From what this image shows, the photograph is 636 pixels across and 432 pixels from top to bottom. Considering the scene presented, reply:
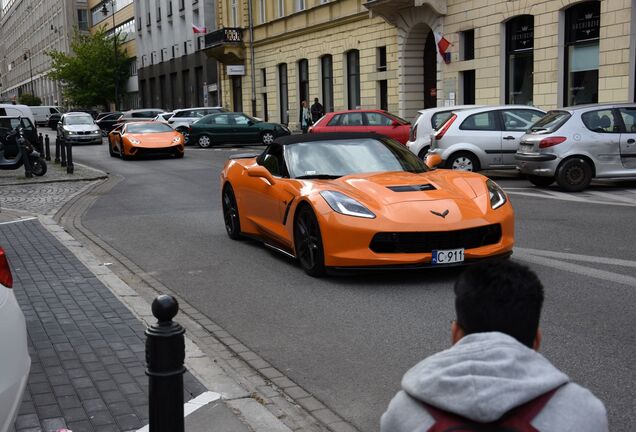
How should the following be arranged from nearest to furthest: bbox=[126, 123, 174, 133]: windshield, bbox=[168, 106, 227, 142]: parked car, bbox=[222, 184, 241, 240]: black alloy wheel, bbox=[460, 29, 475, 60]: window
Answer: bbox=[222, 184, 241, 240]: black alloy wheel, bbox=[126, 123, 174, 133]: windshield, bbox=[460, 29, 475, 60]: window, bbox=[168, 106, 227, 142]: parked car

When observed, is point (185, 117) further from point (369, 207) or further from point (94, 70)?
point (94, 70)

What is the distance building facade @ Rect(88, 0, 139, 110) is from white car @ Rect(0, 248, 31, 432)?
7534cm

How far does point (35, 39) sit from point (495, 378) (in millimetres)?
135852

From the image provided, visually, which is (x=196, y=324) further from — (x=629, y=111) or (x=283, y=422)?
(x=629, y=111)

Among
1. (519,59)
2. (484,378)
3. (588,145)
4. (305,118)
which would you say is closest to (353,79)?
(305,118)

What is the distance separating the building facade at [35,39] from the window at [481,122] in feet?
243

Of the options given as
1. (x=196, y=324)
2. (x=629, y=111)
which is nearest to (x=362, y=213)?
(x=196, y=324)

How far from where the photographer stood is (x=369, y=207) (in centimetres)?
763

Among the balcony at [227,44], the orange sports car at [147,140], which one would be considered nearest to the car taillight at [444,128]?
the orange sports car at [147,140]

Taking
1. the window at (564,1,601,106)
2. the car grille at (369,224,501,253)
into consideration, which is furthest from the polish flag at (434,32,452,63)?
the car grille at (369,224,501,253)

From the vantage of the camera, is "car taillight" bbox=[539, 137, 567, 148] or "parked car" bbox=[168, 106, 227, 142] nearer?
"car taillight" bbox=[539, 137, 567, 148]

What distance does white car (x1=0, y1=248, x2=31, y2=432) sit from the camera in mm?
3461

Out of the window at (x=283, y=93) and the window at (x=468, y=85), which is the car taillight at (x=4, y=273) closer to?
the window at (x=468, y=85)

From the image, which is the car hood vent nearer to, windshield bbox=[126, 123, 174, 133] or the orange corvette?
the orange corvette
